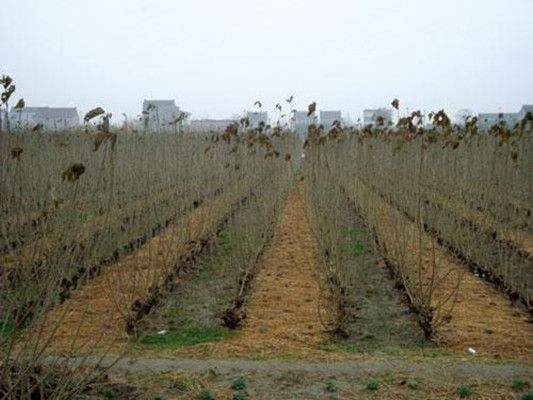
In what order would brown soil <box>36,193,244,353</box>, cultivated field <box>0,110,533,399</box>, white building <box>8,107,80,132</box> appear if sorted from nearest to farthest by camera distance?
cultivated field <box>0,110,533,399</box>
brown soil <box>36,193,244,353</box>
white building <box>8,107,80,132</box>

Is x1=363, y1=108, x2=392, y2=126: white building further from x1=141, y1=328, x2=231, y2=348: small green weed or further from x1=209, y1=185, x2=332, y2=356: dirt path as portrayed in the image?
x1=141, y1=328, x2=231, y2=348: small green weed

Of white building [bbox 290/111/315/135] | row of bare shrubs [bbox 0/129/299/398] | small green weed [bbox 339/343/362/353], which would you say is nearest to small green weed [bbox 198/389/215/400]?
row of bare shrubs [bbox 0/129/299/398]

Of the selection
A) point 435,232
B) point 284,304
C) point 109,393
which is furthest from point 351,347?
point 435,232

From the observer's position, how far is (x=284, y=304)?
17.8 feet

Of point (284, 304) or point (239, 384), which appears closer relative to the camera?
point (239, 384)

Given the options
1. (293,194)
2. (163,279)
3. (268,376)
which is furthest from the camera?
(293,194)

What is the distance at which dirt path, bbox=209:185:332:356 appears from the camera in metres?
4.32

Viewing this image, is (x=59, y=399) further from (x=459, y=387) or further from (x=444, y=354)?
(x=444, y=354)

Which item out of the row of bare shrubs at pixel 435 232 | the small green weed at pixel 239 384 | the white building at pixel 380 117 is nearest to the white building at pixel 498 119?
the row of bare shrubs at pixel 435 232

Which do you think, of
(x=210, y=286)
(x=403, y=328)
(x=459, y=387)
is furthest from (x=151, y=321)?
(x=459, y=387)

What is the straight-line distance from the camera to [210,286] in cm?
625

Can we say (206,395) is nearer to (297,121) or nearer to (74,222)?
(74,222)

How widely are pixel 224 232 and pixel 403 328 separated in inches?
189

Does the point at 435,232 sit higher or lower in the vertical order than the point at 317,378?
higher
